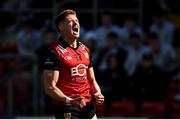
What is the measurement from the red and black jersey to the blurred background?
13.8ft

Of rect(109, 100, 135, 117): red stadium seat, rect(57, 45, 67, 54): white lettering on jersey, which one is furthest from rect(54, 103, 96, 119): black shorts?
rect(109, 100, 135, 117): red stadium seat

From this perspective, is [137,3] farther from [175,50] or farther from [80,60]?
[80,60]

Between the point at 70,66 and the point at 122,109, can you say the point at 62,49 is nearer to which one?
the point at 70,66

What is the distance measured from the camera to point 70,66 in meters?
7.33

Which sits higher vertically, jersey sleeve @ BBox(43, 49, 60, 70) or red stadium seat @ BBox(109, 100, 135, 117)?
jersey sleeve @ BBox(43, 49, 60, 70)

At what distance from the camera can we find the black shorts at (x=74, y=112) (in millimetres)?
7384

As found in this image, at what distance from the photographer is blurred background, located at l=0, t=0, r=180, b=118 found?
12.4 metres

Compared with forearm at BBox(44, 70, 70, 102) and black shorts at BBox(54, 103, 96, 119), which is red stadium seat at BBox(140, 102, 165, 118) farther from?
forearm at BBox(44, 70, 70, 102)

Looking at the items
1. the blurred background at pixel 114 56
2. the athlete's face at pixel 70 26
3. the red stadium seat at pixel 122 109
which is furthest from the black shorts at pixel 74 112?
the red stadium seat at pixel 122 109

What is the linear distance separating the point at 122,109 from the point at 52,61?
5.38m

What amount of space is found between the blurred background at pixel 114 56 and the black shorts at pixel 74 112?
409cm

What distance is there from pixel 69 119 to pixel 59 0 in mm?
7385

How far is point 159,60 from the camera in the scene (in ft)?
42.3

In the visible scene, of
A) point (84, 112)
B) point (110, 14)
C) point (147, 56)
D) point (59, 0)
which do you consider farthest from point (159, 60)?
point (84, 112)
